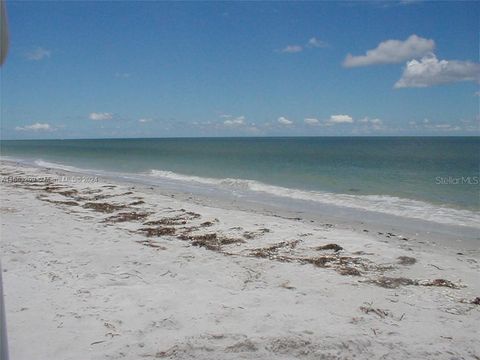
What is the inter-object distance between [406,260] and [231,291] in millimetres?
3938

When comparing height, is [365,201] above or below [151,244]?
above

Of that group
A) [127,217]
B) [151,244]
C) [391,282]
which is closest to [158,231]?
[151,244]

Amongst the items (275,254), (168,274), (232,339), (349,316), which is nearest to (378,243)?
(275,254)

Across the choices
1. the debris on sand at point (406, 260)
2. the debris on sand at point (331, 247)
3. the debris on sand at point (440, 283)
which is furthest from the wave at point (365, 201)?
the debris on sand at point (440, 283)

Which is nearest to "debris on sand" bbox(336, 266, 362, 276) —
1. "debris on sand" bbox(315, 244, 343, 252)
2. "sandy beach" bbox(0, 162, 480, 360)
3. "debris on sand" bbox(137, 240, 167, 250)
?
"sandy beach" bbox(0, 162, 480, 360)

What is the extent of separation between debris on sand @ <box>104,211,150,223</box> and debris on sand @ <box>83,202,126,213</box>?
0.67 m

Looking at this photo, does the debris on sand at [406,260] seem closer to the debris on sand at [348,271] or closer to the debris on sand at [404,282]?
the debris on sand at [404,282]

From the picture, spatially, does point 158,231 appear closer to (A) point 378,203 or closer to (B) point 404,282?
(B) point 404,282

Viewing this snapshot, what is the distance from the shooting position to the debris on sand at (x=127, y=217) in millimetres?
10477

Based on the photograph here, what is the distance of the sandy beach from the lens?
4.11 m

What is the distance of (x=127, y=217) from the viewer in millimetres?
10930

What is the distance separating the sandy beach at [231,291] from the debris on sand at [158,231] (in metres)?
0.05

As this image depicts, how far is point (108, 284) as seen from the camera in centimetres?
557

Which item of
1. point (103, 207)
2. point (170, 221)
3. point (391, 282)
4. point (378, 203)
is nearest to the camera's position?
point (391, 282)
